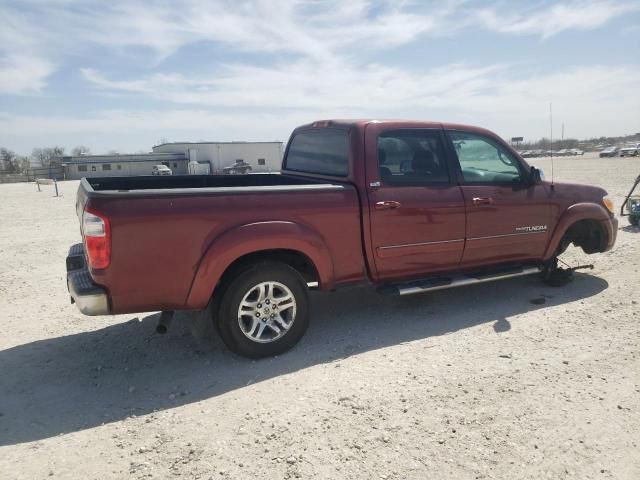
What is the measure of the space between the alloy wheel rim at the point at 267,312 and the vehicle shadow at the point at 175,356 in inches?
9.0

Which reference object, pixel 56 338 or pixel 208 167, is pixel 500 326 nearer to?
pixel 56 338

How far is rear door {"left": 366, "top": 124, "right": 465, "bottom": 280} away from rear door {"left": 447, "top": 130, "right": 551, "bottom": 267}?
177 millimetres

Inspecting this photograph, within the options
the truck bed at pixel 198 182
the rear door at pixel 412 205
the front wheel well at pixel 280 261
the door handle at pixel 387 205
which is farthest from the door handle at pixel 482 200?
the front wheel well at pixel 280 261

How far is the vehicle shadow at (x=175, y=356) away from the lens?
3.38 metres

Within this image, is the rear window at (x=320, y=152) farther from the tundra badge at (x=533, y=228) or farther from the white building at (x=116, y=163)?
the white building at (x=116, y=163)

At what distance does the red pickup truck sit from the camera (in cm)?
354

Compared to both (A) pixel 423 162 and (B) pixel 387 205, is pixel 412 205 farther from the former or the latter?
(A) pixel 423 162

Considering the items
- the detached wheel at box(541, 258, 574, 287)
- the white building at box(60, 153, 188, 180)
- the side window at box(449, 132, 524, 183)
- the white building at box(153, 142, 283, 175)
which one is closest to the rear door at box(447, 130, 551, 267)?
the side window at box(449, 132, 524, 183)

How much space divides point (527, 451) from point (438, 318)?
7.24 feet

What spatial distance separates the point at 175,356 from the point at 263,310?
3.01ft

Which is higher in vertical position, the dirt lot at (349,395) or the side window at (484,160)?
the side window at (484,160)

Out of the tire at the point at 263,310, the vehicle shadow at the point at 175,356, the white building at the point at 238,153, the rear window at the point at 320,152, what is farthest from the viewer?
the white building at the point at 238,153

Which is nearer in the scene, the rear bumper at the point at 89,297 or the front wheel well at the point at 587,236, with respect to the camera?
the rear bumper at the point at 89,297

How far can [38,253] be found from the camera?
28.2 ft
